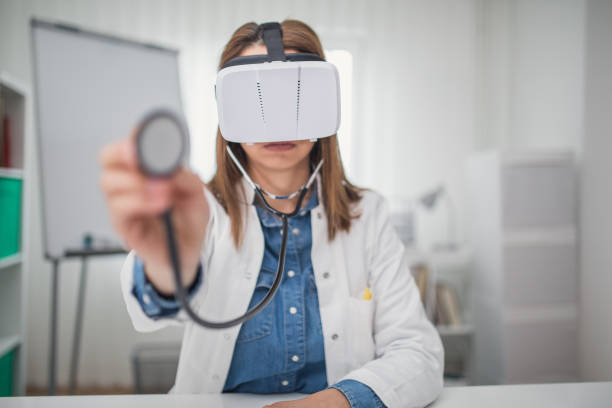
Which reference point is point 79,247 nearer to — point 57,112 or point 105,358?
point 57,112

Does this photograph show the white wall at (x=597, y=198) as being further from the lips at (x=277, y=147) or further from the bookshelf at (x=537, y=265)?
the lips at (x=277, y=147)

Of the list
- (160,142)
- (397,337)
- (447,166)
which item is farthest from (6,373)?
(447,166)

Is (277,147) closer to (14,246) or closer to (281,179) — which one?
(281,179)

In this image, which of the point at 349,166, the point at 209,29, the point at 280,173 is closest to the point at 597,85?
the point at 349,166

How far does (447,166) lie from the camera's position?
2738 millimetres

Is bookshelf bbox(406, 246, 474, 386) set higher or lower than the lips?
lower

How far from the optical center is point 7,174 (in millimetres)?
1569

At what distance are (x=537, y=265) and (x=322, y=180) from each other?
164 centimetres

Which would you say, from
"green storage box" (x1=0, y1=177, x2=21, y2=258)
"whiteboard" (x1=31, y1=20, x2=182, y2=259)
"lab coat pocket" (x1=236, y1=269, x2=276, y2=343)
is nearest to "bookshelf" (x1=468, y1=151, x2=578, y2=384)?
"lab coat pocket" (x1=236, y1=269, x2=276, y2=343)

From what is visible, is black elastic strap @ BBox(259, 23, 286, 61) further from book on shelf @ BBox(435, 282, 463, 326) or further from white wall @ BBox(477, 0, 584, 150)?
book on shelf @ BBox(435, 282, 463, 326)

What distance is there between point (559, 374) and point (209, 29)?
2.72 metres

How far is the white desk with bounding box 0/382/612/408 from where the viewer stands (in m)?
0.64

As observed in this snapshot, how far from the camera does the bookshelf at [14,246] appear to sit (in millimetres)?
1632

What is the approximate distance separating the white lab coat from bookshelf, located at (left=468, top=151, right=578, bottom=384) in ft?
4.67
